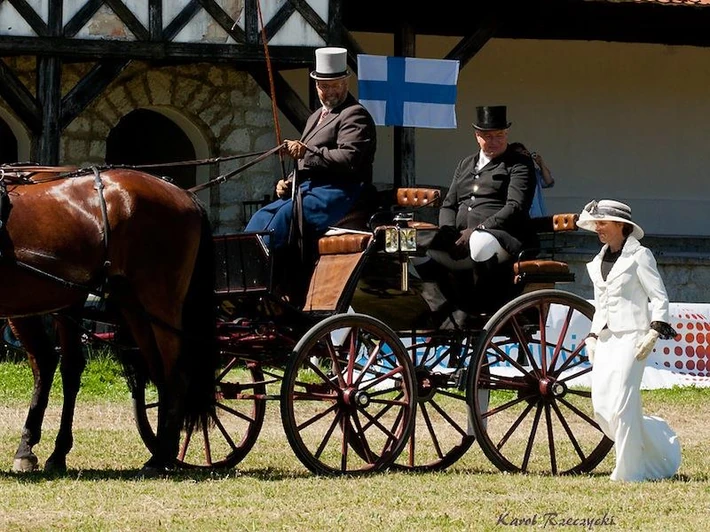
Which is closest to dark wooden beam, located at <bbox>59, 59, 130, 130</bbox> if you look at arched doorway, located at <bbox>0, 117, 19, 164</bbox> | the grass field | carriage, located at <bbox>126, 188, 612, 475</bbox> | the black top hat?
arched doorway, located at <bbox>0, 117, 19, 164</bbox>

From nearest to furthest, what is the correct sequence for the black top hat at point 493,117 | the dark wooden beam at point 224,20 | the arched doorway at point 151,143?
1. the black top hat at point 493,117
2. the dark wooden beam at point 224,20
3. the arched doorway at point 151,143

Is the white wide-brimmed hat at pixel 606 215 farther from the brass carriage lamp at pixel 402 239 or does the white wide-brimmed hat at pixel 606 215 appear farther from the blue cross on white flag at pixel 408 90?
the blue cross on white flag at pixel 408 90

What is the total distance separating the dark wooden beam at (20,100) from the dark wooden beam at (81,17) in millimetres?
617

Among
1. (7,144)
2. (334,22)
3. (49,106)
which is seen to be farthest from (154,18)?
(7,144)

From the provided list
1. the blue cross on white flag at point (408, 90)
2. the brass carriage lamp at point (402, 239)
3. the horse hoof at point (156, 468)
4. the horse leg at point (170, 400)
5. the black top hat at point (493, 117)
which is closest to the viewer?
the horse hoof at point (156, 468)

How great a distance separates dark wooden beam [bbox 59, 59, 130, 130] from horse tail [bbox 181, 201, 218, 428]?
5.79m

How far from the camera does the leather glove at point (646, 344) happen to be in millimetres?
8180

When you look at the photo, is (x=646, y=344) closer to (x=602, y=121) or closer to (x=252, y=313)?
(x=252, y=313)

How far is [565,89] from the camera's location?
60.1 feet

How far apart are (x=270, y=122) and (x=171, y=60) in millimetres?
2166

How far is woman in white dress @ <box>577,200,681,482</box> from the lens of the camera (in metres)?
8.26

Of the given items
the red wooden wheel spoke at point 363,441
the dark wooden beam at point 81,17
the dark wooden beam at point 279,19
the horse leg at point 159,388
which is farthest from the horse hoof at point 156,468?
the dark wooden beam at point 279,19

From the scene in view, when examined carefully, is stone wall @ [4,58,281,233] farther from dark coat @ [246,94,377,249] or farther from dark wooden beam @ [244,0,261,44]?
dark coat @ [246,94,377,249]

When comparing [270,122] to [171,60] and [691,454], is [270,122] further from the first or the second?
[691,454]
